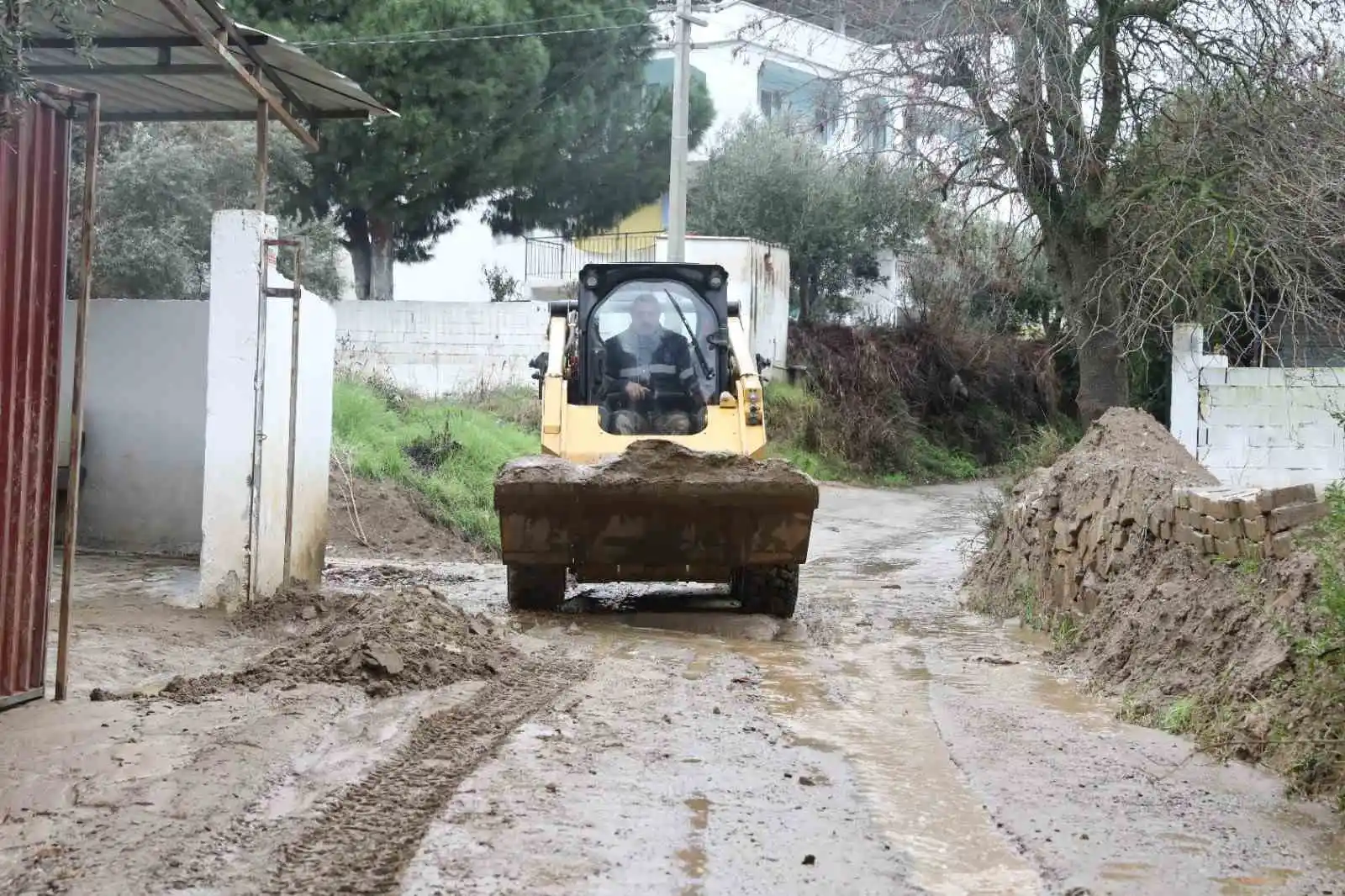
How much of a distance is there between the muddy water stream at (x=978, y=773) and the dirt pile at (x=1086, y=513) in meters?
0.64

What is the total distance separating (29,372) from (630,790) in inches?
125

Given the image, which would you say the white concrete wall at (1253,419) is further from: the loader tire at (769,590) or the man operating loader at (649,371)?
the loader tire at (769,590)

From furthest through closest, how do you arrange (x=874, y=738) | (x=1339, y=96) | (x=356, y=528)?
(x=356, y=528) < (x=1339, y=96) < (x=874, y=738)

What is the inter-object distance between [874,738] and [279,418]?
16.6ft

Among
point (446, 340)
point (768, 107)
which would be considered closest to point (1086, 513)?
point (446, 340)

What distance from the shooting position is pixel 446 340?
963 inches

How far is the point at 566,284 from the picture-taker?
2827 cm

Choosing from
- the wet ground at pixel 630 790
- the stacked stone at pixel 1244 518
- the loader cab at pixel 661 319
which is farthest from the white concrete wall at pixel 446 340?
the stacked stone at pixel 1244 518

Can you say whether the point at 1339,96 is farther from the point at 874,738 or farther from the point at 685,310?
the point at 874,738

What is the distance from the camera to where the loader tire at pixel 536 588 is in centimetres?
1028

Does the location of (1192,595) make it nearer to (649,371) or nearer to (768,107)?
(649,371)

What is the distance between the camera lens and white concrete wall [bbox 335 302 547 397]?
2423 cm

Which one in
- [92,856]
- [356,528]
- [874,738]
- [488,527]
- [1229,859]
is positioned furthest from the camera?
[488,527]

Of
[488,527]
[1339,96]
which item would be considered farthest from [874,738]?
[488,527]
